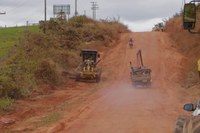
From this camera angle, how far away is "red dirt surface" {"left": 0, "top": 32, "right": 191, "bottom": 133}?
15727 millimetres

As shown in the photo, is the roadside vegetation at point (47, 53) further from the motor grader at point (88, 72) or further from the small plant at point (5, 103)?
the motor grader at point (88, 72)

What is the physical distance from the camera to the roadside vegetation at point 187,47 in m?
31.1

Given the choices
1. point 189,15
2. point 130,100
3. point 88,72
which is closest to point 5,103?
point 130,100

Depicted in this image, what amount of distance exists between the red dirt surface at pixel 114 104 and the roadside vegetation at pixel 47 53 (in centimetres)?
112

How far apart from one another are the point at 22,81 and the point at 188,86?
10495mm

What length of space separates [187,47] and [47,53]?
15.8m

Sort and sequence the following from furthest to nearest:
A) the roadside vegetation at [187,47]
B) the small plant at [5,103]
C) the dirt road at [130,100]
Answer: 1. the roadside vegetation at [187,47]
2. the small plant at [5,103]
3. the dirt road at [130,100]

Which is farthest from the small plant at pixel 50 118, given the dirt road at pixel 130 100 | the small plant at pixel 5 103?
the small plant at pixel 5 103

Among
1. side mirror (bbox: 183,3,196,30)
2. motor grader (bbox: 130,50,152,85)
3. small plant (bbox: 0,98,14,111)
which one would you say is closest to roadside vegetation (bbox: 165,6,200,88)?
motor grader (bbox: 130,50,152,85)

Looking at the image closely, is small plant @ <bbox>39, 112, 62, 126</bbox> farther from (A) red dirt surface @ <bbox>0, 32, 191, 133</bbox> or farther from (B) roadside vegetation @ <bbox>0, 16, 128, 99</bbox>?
(B) roadside vegetation @ <bbox>0, 16, 128, 99</bbox>

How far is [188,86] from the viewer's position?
28875 mm

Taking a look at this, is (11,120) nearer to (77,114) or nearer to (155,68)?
(77,114)

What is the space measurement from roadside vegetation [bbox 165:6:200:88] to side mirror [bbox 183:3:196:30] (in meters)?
17.2

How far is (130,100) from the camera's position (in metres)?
23.1
